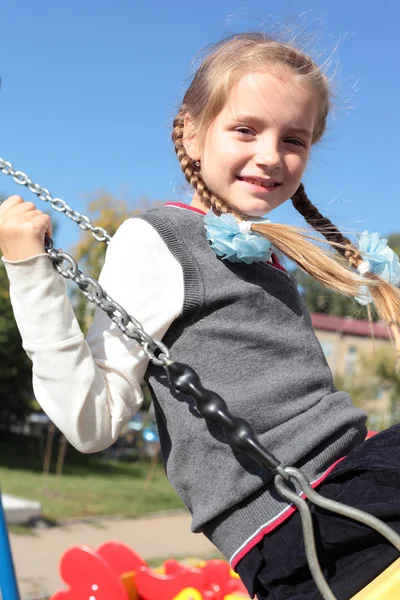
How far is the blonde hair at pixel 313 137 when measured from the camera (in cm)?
134

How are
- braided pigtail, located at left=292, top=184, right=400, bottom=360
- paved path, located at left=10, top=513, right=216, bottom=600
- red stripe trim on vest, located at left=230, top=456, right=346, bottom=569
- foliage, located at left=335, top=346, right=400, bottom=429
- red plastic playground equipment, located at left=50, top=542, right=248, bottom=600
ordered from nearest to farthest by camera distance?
red stripe trim on vest, located at left=230, top=456, right=346, bottom=569
braided pigtail, located at left=292, top=184, right=400, bottom=360
red plastic playground equipment, located at left=50, top=542, right=248, bottom=600
paved path, located at left=10, top=513, right=216, bottom=600
foliage, located at left=335, top=346, right=400, bottom=429

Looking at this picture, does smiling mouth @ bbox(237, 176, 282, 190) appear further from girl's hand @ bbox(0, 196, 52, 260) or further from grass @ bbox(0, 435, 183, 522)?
grass @ bbox(0, 435, 183, 522)

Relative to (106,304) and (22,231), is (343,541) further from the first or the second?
(22,231)

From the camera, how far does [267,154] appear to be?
1409 mm

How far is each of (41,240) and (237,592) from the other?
8.01 feet

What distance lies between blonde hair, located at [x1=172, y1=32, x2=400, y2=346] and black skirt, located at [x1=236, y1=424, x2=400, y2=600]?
26 cm

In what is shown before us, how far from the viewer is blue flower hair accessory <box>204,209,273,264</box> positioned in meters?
1.35

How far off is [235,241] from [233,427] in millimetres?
387

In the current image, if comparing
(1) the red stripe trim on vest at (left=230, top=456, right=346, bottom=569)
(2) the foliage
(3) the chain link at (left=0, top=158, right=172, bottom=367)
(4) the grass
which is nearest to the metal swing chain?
(3) the chain link at (left=0, top=158, right=172, bottom=367)

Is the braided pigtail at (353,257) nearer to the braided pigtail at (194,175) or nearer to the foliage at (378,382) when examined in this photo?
the braided pigtail at (194,175)

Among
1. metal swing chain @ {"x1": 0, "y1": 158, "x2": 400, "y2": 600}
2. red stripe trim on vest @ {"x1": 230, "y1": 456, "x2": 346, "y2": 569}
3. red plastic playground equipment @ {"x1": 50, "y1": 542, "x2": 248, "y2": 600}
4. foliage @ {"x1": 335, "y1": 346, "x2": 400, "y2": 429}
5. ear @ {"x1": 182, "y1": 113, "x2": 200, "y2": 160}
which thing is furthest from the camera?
foliage @ {"x1": 335, "y1": 346, "x2": 400, "y2": 429}

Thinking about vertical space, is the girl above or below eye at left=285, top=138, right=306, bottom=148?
below

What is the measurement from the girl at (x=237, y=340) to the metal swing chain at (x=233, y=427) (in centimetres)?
8

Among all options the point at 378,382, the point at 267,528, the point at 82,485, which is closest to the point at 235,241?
the point at 267,528
